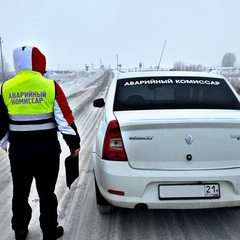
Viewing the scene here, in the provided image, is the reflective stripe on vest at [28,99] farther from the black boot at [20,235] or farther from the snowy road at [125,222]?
the snowy road at [125,222]

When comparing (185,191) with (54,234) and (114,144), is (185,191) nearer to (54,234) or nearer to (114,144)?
(114,144)

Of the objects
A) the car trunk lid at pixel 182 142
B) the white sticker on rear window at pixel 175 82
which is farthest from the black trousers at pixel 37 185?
the white sticker on rear window at pixel 175 82

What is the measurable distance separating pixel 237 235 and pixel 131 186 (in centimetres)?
112

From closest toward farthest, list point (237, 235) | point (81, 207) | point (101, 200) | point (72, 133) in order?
point (72, 133) → point (237, 235) → point (101, 200) → point (81, 207)

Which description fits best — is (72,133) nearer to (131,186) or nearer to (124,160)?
(124,160)

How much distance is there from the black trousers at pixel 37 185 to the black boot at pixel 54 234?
0.03 m

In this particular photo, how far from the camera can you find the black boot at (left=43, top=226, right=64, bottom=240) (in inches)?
112

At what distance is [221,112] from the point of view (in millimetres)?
3078

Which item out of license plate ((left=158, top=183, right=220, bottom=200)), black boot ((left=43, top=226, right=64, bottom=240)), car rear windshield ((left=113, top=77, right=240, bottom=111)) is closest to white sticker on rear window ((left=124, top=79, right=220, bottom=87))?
car rear windshield ((left=113, top=77, right=240, bottom=111))

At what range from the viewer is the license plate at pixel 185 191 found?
276cm

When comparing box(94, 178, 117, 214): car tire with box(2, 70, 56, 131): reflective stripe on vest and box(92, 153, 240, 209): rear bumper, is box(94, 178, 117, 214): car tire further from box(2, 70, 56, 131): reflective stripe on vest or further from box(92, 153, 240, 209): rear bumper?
box(2, 70, 56, 131): reflective stripe on vest

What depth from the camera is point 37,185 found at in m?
2.85

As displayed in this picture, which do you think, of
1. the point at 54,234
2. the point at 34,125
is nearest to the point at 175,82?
the point at 34,125

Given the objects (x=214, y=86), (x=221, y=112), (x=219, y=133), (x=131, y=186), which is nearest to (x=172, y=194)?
(x=131, y=186)
